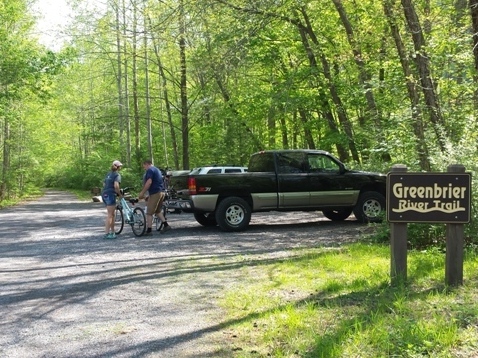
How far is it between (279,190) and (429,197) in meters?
7.15

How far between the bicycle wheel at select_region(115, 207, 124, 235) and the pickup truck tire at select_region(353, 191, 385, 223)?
607cm

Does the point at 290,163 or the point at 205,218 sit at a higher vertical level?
the point at 290,163

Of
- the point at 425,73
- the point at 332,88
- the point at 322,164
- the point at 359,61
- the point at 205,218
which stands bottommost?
the point at 205,218

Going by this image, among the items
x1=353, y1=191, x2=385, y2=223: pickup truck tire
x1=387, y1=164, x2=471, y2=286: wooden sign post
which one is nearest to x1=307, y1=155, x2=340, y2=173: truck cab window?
x1=353, y1=191, x2=385, y2=223: pickup truck tire

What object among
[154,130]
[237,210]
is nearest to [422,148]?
[237,210]

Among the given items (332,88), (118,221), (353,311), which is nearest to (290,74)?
(332,88)

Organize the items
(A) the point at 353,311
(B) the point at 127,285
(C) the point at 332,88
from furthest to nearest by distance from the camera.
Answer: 1. (C) the point at 332,88
2. (B) the point at 127,285
3. (A) the point at 353,311

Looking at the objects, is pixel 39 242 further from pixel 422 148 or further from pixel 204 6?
pixel 422 148

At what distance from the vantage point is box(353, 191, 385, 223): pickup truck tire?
13406mm

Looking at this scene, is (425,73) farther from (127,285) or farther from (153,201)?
(127,285)

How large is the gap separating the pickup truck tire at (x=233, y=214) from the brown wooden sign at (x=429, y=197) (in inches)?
270

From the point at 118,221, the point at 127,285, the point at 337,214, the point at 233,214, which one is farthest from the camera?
the point at 337,214

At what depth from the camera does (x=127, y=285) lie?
22.9 ft

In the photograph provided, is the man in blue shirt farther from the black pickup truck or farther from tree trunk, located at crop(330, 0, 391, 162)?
tree trunk, located at crop(330, 0, 391, 162)
